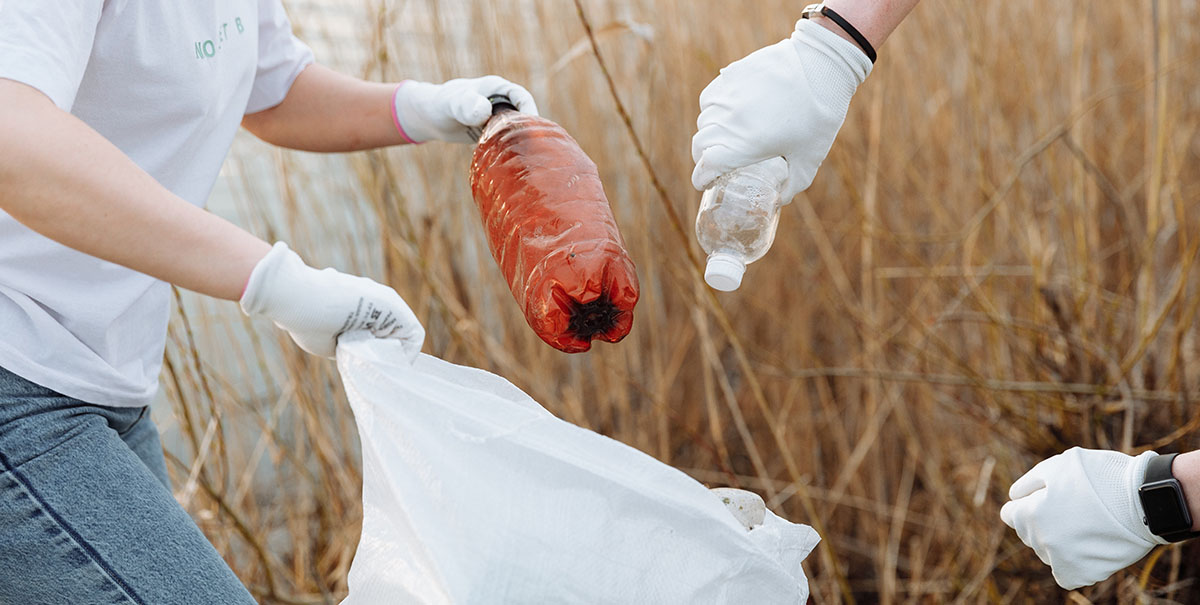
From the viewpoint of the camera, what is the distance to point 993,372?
71.5 inches

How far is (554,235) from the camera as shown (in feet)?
2.76

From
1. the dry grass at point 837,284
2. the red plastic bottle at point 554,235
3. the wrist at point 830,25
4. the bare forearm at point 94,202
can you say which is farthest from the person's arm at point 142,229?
the dry grass at point 837,284

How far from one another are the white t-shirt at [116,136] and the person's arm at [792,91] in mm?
451

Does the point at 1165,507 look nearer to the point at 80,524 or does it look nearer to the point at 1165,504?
the point at 1165,504

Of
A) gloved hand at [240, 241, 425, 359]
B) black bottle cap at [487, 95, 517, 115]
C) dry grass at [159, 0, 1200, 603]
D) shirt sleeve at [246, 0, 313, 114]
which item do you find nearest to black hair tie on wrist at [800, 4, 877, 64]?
black bottle cap at [487, 95, 517, 115]

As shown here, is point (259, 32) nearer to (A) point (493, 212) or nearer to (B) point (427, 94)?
(B) point (427, 94)

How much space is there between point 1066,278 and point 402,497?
4.10 ft

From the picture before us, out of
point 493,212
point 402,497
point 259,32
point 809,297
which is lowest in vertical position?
point 809,297

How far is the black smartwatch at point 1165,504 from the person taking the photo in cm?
75

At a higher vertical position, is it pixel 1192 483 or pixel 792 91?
pixel 792 91

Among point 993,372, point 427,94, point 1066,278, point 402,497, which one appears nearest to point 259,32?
point 427,94

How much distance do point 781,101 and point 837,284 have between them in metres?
0.98

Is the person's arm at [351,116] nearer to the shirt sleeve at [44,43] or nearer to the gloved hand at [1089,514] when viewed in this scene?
the shirt sleeve at [44,43]

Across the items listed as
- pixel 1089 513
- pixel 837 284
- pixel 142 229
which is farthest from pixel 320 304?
pixel 837 284
